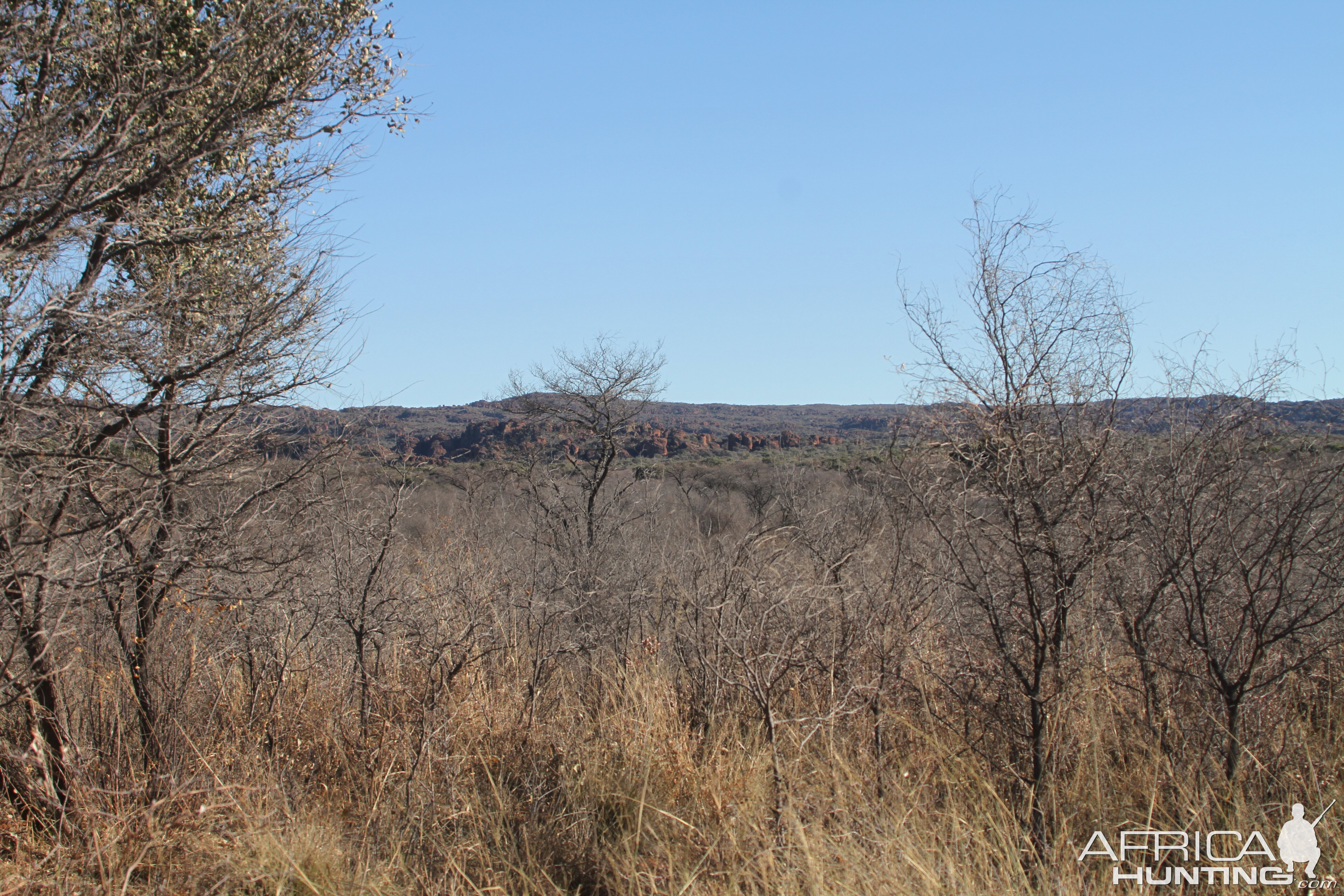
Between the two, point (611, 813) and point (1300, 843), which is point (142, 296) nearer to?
point (611, 813)

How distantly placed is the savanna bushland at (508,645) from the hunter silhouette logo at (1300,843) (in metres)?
0.11

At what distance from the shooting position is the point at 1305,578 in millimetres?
4945

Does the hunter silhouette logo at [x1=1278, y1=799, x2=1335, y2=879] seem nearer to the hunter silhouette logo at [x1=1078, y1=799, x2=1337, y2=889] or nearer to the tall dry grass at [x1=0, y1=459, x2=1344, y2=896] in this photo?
the hunter silhouette logo at [x1=1078, y1=799, x2=1337, y2=889]

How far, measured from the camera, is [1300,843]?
377cm

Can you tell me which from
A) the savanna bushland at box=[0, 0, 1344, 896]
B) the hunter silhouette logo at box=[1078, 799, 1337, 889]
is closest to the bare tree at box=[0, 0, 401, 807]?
the savanna bushland at box=[0, 0, 1344, 896]

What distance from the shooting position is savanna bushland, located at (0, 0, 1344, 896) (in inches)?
157

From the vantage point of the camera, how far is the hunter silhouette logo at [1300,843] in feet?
11.8

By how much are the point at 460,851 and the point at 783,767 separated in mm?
1876

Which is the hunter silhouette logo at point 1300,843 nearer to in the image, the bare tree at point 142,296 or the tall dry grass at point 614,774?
the tall dry grass at point 614,774

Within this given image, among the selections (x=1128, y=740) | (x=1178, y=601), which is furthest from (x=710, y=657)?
(x=1178, y=601)

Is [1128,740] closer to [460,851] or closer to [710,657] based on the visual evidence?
[710,657]

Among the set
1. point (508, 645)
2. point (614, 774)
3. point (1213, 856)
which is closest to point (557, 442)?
point (508, 645)

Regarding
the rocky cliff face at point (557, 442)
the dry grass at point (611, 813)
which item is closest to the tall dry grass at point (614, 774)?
the dry grass at point (611, 813)

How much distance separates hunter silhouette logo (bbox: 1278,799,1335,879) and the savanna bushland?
106 millimetres
